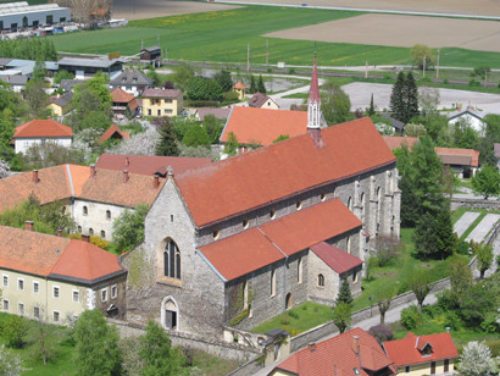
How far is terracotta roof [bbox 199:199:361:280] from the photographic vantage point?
7331 cm

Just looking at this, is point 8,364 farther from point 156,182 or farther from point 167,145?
point 167,145

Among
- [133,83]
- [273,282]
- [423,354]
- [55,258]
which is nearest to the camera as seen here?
[423,354]

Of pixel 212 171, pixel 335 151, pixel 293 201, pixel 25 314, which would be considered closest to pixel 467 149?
pixel 335 151

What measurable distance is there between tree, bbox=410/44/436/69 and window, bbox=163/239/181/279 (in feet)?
392

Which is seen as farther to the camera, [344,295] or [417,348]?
[344,295]

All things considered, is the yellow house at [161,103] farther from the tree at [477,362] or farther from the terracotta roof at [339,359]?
the tree at [477,362]

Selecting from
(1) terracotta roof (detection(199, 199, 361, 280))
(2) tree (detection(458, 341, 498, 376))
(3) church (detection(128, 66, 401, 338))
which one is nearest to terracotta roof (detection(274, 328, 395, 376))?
(2) tree (detection(458, 341, 498, 376))

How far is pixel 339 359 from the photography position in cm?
6338

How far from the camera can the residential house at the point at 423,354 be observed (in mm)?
66688

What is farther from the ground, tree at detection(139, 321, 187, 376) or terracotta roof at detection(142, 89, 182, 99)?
terracotta roof at detection(142, 89, 182, 99)

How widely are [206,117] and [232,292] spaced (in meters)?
57.7

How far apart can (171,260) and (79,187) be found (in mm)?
22019

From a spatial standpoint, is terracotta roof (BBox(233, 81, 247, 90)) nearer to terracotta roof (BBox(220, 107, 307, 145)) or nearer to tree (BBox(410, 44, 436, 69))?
tree (BBox(410, 44, 436, 69))

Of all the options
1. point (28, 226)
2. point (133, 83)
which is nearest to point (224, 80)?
point (133, 83)
